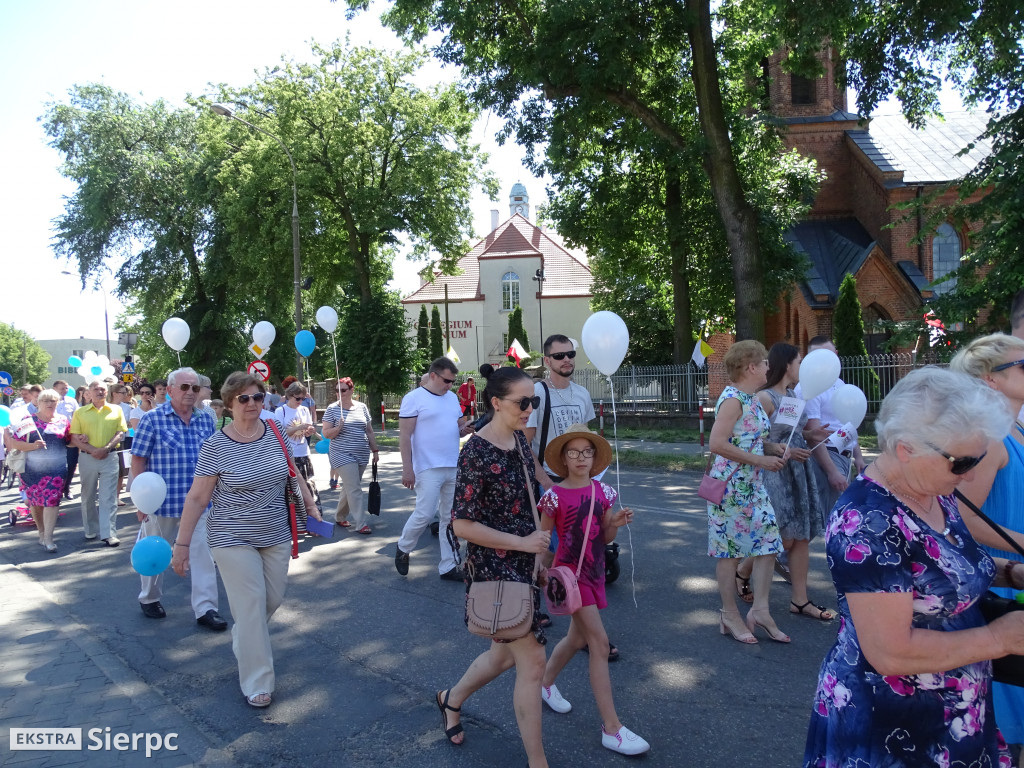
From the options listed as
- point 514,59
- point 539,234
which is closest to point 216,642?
point 514,59

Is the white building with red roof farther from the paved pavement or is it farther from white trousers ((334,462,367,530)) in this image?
the paved pavement

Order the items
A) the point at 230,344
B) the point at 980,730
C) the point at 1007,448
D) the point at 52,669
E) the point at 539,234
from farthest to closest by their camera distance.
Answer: the point at 539,234
the point at 230,344
the point at 52,669
the point at 1007,448
the point at 980,730

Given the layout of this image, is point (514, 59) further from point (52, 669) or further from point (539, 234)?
point (539, 234)

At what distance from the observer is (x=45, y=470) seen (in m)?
9.52

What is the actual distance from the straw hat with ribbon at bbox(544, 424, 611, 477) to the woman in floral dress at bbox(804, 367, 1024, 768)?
198 cm

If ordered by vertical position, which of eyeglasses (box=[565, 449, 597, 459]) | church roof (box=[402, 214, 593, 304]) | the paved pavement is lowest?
the paved pavement

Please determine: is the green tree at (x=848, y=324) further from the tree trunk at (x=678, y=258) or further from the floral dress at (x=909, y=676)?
the floral dress at (x=909, y=676)

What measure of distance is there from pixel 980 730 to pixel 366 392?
33252mm

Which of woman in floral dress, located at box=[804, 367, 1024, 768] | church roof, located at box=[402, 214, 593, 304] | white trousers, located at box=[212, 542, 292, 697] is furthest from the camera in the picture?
church roof, located at box=[402, 214, 593, 304]

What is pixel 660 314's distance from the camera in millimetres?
42062

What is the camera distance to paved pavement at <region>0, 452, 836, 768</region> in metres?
3.91

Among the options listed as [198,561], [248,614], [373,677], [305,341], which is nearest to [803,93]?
[305,341]

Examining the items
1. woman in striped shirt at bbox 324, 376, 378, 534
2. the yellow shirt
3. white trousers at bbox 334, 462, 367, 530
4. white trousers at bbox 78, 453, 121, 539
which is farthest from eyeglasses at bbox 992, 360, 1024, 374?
A: white trousers at bbox 78, 453, 121, 539

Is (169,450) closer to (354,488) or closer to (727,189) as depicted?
(354,488)
